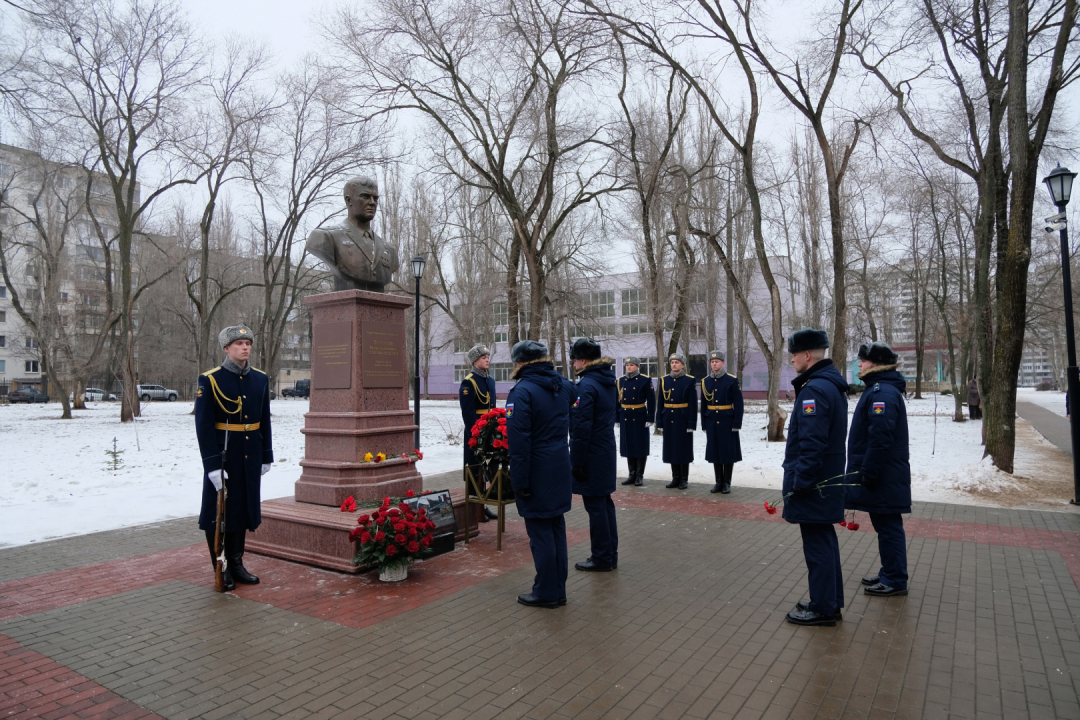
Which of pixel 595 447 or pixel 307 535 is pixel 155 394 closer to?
pixel 307 535

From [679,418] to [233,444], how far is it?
7.05 meters

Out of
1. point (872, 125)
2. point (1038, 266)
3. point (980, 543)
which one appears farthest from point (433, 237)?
point (1038, 266)

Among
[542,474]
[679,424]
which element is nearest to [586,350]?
[542,474]

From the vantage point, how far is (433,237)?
3052cm

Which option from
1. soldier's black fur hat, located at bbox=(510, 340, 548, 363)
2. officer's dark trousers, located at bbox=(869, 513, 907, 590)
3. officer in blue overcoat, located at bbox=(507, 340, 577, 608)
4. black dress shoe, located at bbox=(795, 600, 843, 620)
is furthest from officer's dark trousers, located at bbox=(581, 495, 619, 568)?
officer's dark trousers, located at bbox=(869, 513, 907, 590)

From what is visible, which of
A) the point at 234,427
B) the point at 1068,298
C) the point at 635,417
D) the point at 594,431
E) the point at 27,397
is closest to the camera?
the point at 234,427

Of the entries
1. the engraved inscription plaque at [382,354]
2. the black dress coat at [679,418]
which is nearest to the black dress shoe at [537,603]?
the engraved inscription plaque at [382,354]

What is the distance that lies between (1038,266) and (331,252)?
36433 millimetres

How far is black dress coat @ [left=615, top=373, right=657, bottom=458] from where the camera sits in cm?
1066

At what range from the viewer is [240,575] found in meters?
5.46

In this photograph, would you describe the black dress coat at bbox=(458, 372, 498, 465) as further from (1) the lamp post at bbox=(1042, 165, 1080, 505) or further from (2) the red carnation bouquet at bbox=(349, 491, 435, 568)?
(1) the lamp post at bbox=(1042, 165, 1080, 505)

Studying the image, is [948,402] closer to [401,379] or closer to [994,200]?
[994,200]

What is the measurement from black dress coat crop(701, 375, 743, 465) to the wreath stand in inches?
177

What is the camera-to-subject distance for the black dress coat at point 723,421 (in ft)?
33.1
